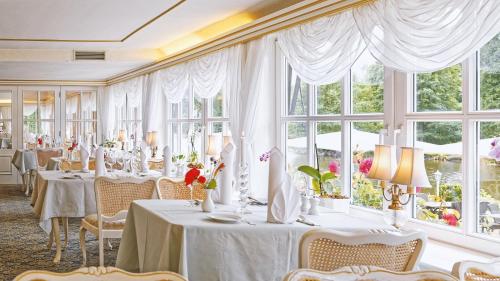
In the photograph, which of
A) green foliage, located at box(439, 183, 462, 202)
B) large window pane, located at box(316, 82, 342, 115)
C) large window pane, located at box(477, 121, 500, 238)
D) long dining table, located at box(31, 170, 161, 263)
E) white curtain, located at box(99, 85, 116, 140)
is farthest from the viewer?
white curtain, located at box(99, 85, 116, 140)

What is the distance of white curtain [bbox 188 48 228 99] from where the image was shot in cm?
740

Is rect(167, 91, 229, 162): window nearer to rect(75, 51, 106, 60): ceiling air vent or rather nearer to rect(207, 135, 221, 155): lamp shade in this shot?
rect(207, 135, 221, 155): lamp shade

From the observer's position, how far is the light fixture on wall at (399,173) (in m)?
3.29

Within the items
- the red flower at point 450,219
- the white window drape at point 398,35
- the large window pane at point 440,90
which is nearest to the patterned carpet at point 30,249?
the white window drape at point 398,35

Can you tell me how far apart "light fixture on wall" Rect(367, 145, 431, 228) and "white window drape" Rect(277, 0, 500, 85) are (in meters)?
0.65

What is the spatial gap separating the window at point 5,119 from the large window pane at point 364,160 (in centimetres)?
1123

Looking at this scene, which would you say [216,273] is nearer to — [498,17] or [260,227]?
[260,227]

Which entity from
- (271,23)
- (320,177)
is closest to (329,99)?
(271,23)

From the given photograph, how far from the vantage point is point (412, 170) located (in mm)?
3295

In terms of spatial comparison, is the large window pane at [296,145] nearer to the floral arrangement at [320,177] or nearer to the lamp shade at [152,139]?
the floral arrangement at [320,177]

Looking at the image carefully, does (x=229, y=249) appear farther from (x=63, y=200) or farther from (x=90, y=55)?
(x=90, y=55)

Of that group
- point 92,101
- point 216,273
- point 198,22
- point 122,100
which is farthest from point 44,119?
point 216,273

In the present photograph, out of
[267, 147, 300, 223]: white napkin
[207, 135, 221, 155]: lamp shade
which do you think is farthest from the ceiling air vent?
[267, 147, 300, 223]: white napkin

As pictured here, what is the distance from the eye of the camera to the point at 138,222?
406 cm
